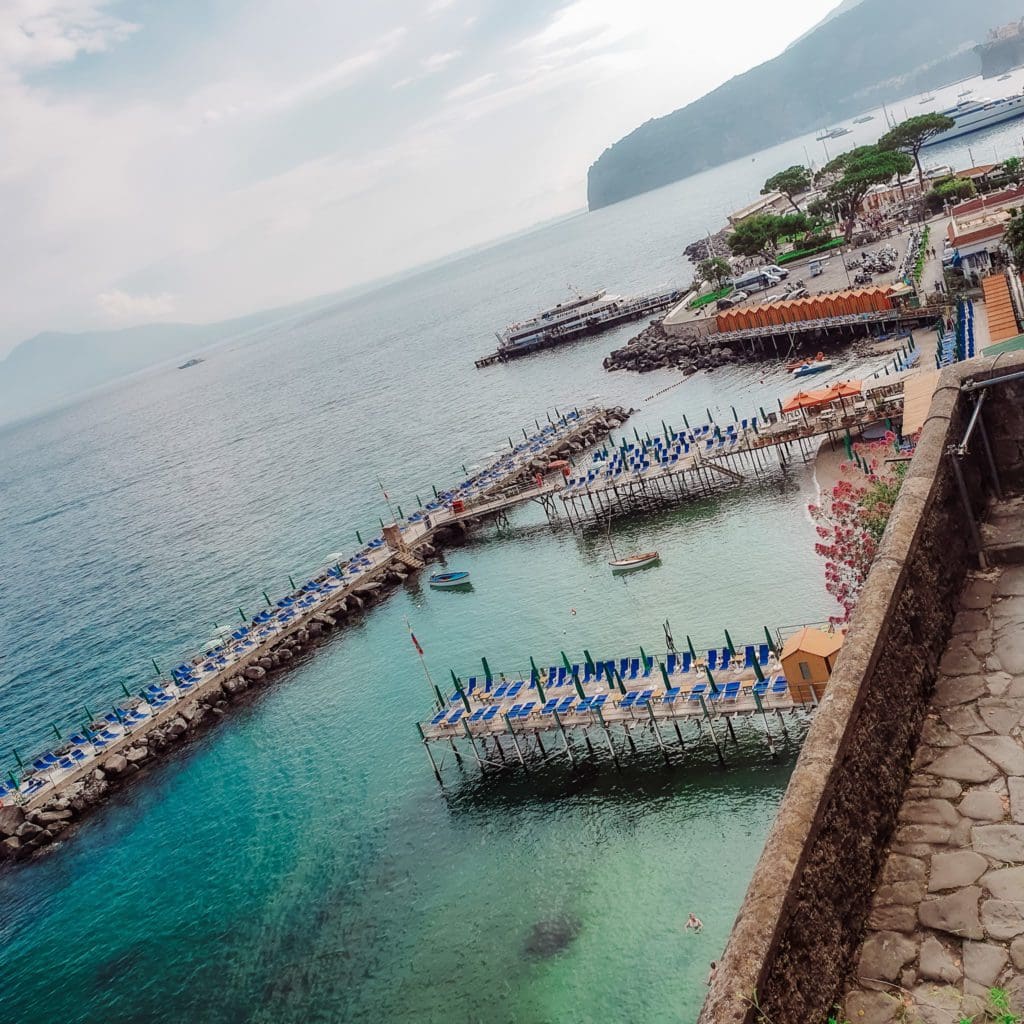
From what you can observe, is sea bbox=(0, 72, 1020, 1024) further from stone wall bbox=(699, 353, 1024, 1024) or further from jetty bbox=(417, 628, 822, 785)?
stone wall bbox=(699, 353, 1024, 1024)

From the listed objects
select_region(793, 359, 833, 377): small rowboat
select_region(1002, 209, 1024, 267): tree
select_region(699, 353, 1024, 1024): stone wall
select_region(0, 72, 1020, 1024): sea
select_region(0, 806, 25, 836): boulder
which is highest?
select_region(699, 353, 1024, 1024): stone wall

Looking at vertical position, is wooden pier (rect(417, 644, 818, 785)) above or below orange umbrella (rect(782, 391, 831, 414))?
below

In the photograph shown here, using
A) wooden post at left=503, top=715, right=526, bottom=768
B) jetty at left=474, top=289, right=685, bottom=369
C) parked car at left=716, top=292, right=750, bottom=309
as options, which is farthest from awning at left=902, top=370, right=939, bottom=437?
jetty at left=474, top=289, right=685, bottom=369

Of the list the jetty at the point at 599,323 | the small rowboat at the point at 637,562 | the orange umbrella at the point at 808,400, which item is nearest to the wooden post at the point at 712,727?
the small rowboat at the point at 637,562

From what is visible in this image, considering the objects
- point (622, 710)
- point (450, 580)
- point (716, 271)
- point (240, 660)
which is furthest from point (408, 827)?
point (716, 271)

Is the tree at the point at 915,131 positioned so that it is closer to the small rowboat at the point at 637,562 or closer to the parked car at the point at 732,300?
the parked car at the point at 732,300

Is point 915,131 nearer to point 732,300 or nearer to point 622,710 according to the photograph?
point 732,300
